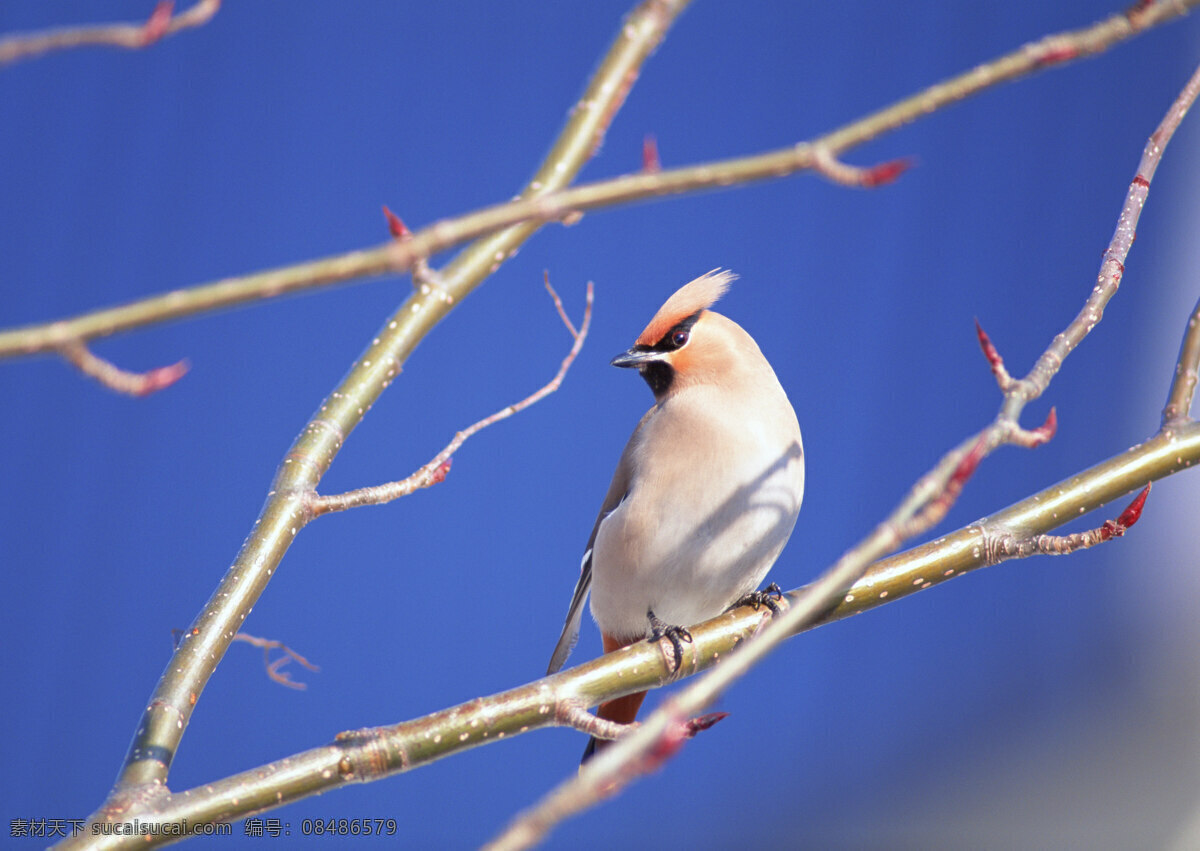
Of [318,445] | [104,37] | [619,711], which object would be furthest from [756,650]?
[619,711]

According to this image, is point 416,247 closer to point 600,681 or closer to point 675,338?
point 600,681

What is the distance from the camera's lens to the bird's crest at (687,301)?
209 centimetres

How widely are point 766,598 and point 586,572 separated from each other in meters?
0.50

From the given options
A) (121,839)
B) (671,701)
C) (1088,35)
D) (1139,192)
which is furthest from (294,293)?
(1139,192)

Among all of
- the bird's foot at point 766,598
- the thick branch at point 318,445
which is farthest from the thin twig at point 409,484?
the bird's foot at point 766,598

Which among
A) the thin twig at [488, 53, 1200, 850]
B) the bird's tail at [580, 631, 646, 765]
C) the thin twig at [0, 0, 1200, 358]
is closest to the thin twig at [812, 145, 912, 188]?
the thin twig at [0, 0, 1200, 358]

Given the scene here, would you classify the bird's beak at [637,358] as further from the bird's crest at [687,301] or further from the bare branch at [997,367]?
the bare branch at [997,367]

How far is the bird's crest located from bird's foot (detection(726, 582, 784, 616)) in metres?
0.52

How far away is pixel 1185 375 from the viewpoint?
1314mm

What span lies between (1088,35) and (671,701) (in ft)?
1.44

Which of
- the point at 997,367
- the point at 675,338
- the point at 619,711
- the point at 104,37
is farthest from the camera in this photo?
the point at 675,338

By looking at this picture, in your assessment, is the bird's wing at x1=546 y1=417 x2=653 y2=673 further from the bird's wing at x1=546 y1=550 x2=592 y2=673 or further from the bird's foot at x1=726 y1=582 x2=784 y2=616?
the bird's foot at x1=726 y1=582 x2=784 y2=616

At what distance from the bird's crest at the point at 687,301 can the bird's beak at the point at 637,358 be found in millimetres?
26

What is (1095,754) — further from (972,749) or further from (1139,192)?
(1139,192)
